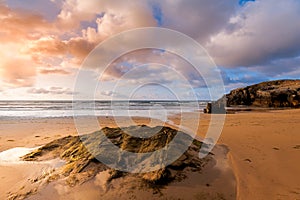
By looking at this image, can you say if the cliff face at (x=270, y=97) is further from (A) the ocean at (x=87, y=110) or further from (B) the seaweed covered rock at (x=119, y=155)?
(B) the seaweed covered rock at (x=119, y=155)

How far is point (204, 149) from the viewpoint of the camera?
15.8 feet

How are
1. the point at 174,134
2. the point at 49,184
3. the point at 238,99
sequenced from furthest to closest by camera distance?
1. the point at 238,99
2. the point at 174,134
3. the point at 49,184

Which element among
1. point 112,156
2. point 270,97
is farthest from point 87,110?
point 270,97

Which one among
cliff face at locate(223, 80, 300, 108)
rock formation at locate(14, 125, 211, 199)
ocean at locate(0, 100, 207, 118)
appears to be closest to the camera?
rock formation at locate(14, 125, 211, 199)

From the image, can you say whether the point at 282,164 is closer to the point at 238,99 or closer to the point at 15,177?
the point at 15,177

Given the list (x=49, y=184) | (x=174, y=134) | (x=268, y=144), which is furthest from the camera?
(x=268, y=144)

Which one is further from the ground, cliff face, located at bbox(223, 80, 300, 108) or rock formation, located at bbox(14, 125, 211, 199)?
cliff face, located at bbox(223, 80, 300, 108)

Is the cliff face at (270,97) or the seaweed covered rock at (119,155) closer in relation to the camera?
the seaweed covered rock at (119,155)

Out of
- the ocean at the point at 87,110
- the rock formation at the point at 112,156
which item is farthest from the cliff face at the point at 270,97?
the rock formation at the point at 112,156

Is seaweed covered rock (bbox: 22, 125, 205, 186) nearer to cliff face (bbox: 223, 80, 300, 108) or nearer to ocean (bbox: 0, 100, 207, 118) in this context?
ocean (bbox: 0, 100, 207, 118)

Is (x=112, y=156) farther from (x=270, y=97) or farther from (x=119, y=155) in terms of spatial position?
(x=270, y=97)

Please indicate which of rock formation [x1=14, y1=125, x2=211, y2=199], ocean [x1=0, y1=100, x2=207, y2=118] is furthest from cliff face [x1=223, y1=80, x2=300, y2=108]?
rock formation [x1=14, y1=125, x2=211, y2=199]

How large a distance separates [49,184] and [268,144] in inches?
230

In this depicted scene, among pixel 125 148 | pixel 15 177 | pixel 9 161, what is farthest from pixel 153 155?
pixel 9 161
